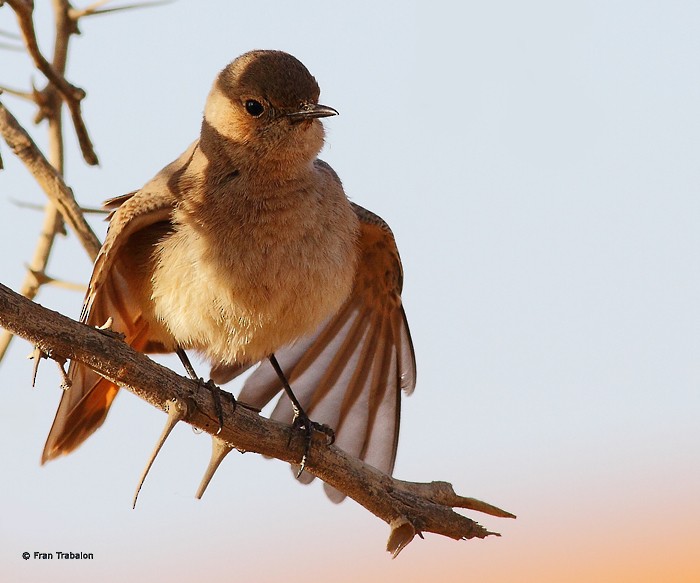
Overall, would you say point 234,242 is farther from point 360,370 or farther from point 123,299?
point 360,370

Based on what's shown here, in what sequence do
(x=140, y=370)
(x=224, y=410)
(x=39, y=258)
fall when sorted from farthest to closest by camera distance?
(x=39, y=258)
(x=224, y=410)
(x=140, y=370)

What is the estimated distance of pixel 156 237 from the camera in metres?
4.96

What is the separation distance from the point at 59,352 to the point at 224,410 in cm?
81

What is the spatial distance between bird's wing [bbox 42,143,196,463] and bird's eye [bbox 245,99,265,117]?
476mm

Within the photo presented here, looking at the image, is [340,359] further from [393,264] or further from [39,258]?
[39,258]

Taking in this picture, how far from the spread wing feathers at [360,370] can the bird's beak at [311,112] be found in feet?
3.40

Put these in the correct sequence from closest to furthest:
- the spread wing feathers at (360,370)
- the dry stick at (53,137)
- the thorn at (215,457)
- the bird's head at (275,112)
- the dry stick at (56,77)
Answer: the thorn at (215,457)
the dry stick at (56,77)
the dry stick at (53,137)
the bird's head at (275,112)
the spread wing feathers at (360,370)

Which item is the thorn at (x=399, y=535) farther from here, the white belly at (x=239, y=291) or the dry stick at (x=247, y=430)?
the white belly at (x=239, y=291)

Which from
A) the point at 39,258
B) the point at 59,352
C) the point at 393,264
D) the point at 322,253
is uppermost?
the point at 393,264

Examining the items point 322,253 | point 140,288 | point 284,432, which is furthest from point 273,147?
point 284,432

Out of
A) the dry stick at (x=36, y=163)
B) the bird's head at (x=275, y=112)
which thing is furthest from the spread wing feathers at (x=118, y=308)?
the bird's head at (x=275, y=112)

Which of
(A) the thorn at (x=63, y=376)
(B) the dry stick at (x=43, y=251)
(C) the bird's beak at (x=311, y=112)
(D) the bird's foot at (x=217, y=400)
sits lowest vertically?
(A) the thorn at (x=63, y=376)

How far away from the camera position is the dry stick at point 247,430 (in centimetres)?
321

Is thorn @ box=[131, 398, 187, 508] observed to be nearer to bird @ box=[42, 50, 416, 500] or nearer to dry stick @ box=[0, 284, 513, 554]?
dry stick @ box=[0, 284, 513, 554]
